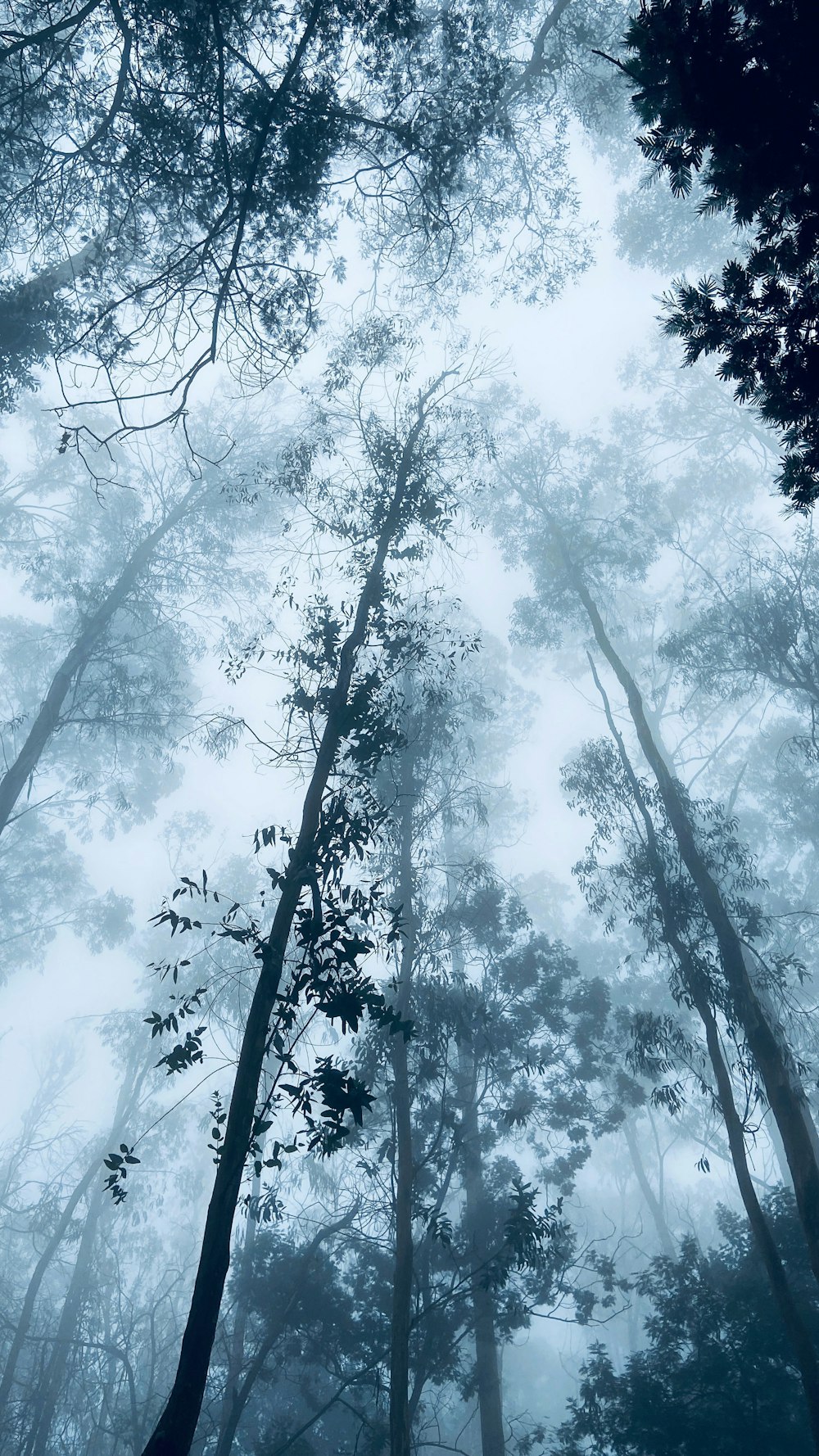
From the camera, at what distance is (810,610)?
13711 mm

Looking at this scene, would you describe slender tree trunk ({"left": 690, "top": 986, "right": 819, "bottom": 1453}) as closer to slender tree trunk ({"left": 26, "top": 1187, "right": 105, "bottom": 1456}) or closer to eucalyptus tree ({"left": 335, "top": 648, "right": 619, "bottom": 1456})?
eucalyptus tree ({"left": 335, "top": 648, "right": 619, "bottom": 1456})

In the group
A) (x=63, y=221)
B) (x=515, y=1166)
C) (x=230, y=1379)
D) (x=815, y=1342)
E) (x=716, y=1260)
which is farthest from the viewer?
(x=515, y=1166)

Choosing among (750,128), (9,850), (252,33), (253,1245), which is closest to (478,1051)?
(253,1245)

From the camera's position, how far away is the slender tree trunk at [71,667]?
42.6 feet

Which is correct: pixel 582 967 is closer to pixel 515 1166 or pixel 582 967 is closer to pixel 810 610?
pixel 515 1166

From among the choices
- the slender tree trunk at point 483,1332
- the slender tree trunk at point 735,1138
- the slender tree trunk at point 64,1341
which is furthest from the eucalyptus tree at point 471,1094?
the slender tree trunk at point 64,1341

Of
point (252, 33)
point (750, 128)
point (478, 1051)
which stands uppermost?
point (252, 33)

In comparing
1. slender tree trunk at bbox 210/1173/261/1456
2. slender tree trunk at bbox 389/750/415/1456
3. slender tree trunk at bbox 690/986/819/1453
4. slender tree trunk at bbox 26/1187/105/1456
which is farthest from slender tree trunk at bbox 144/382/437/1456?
slender tree trunk at bbox 26/1187/105/1456

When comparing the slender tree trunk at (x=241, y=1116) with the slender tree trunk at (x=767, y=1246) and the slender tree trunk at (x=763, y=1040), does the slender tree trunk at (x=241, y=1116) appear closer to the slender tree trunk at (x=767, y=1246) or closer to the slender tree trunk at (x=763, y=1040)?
the slender tree trunk at (x=763, y=1040)

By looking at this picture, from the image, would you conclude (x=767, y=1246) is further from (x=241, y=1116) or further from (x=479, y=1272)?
(x=241, y=1116)

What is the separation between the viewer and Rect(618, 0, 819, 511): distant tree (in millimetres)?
3740

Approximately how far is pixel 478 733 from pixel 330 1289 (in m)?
18.1

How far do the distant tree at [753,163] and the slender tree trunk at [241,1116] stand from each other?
386cm

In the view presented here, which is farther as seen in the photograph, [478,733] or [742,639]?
[478,733]
